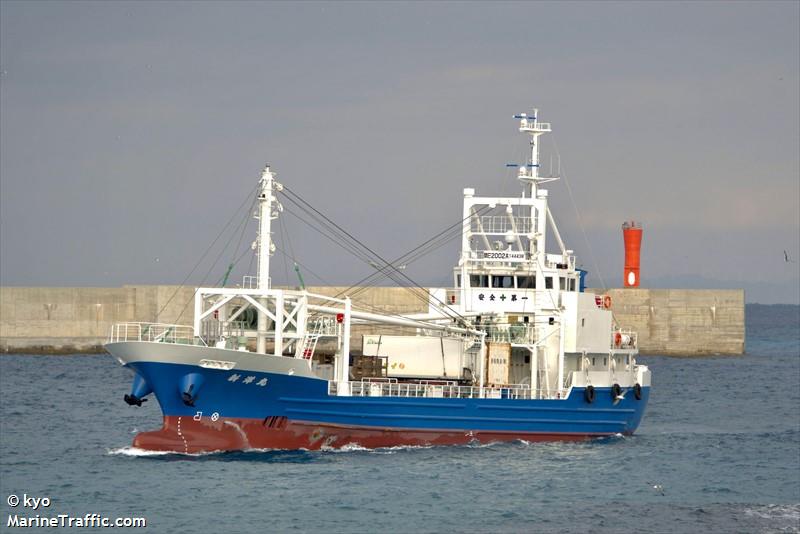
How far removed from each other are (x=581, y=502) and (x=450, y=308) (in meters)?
11.2

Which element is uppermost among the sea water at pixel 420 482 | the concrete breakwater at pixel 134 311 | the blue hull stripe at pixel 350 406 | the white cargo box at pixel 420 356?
the concrete breakwater at pixel 134 311

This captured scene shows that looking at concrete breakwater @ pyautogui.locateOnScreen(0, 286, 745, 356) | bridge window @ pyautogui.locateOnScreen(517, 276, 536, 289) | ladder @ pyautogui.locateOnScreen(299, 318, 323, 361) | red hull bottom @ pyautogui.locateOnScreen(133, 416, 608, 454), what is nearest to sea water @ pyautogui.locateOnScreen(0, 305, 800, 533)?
red hull bottom @ pyautogui.locateOnScreen(133, 416, 608, 454)

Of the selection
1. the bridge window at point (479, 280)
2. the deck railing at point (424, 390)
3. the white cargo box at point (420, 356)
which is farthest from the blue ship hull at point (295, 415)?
the bridge window at point (479, 280)

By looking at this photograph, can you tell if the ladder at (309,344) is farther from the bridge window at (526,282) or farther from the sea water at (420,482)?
the bridge window at (526,282)

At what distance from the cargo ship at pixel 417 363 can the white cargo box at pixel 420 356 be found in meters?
0.04

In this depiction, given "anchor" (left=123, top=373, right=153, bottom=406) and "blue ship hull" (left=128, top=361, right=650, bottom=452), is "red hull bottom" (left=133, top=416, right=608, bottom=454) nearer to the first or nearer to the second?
"blue ship hull" (left=128, top=361, right=650, bottom=452)

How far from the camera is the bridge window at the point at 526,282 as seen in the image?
1622 inches

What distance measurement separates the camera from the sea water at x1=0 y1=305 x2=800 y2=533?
2712 cm

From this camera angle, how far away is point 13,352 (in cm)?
8431

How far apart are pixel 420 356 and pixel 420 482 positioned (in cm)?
887

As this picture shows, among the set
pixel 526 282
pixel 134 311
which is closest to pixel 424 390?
pixel 526 282

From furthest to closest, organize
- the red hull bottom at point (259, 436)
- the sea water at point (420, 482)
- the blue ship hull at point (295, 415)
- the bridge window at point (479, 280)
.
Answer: the bridge window at point (479, 280) → the red hull bottom at point (259, 436) → the blue ship hull at point (295, 415) → the sea water at point (420, 482)

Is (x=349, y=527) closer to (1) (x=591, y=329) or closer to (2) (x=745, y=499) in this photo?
(2) (x=745, y=499)

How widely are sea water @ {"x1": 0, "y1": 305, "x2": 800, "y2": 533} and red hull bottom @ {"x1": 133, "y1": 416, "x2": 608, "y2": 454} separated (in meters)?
0.35
